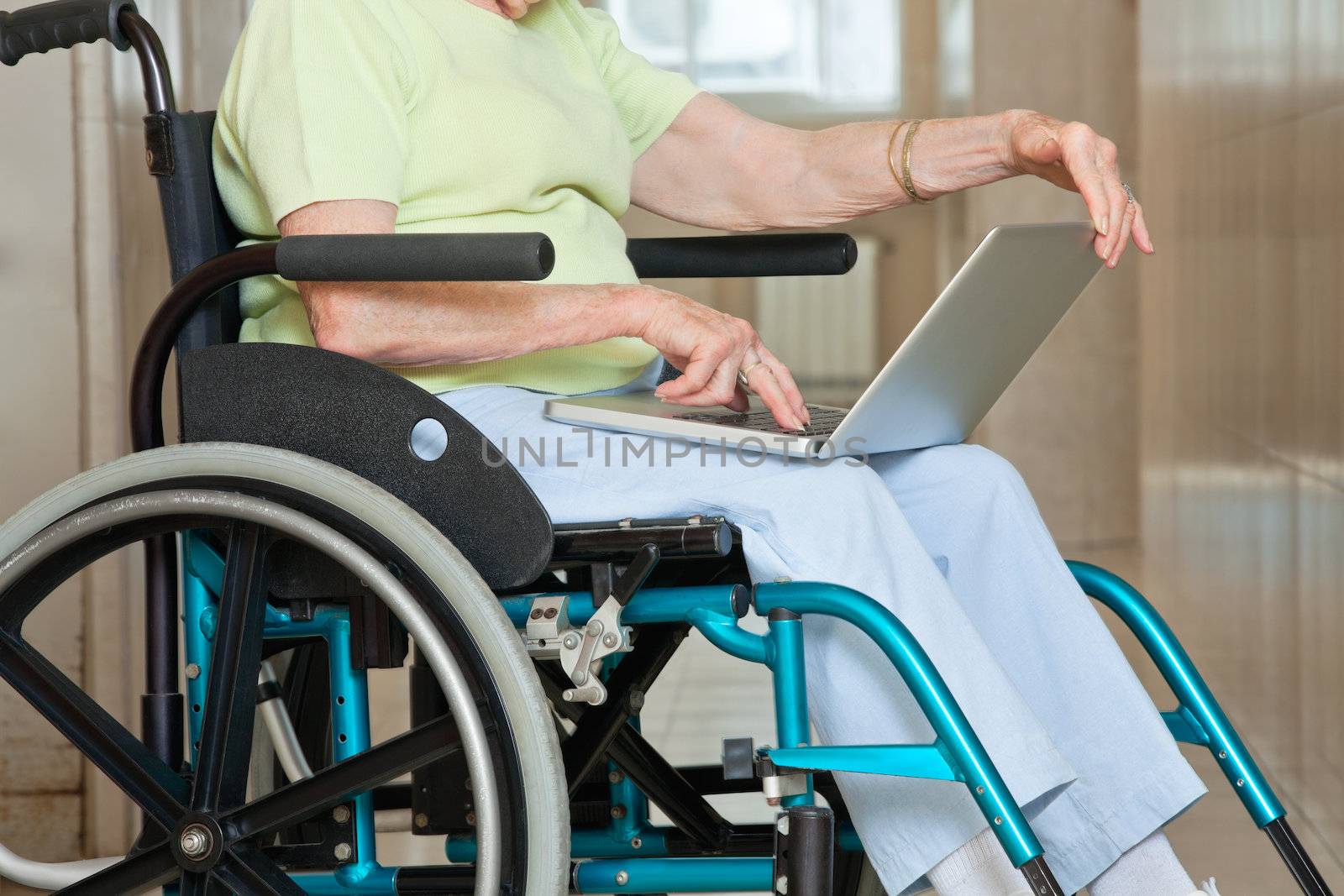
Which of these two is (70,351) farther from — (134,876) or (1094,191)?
(1094,191)

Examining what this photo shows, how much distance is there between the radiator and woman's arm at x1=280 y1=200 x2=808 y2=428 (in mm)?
4701

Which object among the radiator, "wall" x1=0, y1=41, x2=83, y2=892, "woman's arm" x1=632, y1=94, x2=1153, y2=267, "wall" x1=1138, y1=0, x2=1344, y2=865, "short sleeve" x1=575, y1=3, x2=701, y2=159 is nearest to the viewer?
"woman's arm" x1=632, y1=94, x2=1153, y2=267

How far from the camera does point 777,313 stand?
233 inches

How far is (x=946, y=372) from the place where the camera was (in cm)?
107

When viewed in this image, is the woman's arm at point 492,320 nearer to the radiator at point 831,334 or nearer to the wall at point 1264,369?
the wall at point 1264,369

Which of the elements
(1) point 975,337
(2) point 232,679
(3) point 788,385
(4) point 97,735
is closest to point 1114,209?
(1) point 975,337

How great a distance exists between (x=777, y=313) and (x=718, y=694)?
10.7 feet

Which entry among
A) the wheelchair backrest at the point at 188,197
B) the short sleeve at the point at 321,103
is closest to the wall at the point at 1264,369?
the short sleeve at the point at 321,103

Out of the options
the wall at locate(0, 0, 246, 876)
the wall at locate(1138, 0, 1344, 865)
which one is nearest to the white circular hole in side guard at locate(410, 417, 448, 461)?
the wall at locate(0, 0, 246, 876)

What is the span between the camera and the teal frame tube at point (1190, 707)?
3.62 ft

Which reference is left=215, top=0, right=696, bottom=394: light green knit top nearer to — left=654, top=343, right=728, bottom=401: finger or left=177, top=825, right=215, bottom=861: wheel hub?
left=654, top=343, right=728, bottom=401: finger

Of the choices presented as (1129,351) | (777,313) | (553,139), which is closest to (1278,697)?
(553,139)

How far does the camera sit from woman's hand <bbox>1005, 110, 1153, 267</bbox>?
1103 mm

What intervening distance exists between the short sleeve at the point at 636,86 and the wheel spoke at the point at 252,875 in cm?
80
